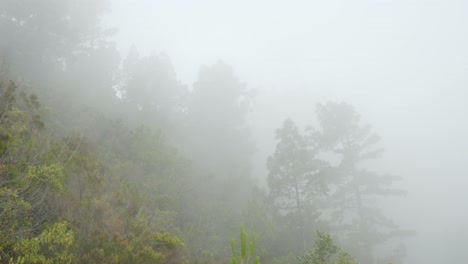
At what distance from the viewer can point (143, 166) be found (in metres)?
12.6

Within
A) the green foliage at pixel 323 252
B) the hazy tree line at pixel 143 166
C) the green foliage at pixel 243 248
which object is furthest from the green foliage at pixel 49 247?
the green foliage at pixel 323 252

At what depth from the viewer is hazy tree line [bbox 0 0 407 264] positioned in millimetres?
5422

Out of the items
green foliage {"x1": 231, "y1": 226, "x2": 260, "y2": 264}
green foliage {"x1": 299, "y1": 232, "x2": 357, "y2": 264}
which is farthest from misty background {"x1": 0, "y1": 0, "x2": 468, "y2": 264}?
green foliage {"x1": 231, "y1": 226, "x2": 260, "y2": 264}

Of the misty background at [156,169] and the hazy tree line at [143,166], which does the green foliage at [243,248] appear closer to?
the misty background at [156,169]

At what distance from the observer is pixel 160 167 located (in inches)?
523

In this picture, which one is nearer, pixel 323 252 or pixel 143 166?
pixel 323 252

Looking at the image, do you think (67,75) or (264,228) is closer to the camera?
(264,228)

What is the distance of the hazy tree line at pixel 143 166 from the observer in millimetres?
5422

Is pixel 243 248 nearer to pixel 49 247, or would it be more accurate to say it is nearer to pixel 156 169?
pixel 49 247

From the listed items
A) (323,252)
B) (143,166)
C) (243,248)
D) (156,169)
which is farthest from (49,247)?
(156,169)

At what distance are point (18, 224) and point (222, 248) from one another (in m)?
8.14

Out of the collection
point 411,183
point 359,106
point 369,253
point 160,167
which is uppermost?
point 359,106

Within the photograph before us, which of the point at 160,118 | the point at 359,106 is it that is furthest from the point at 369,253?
the point at 359,106

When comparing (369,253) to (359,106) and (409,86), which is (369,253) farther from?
(409,86)
